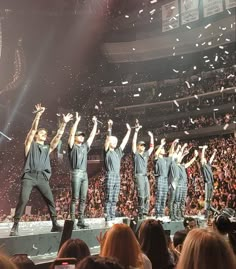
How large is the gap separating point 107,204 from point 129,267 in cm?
508

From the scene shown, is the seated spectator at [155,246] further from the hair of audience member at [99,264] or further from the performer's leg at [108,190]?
the performer's leg at [108,190]

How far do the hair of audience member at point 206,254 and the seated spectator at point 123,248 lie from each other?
2.08 feet

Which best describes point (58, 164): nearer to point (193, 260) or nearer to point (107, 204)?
point (107, 204)

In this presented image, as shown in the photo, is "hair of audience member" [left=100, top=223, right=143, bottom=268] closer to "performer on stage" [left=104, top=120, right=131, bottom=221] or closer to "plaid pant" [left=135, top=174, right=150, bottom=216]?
"performer on stage" [left=104, top=120, right=131, bottom=221]

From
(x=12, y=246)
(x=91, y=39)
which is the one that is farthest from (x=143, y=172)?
(x=91, y=39)

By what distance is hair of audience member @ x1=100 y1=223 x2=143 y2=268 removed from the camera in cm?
242

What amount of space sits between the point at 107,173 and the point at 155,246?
4736 mm

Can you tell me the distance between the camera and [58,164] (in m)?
18.3

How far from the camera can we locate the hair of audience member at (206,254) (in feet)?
5.86

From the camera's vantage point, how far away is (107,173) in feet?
24.7

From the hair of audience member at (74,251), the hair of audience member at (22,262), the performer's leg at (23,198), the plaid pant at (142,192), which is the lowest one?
the hair of audience member at (22,262)

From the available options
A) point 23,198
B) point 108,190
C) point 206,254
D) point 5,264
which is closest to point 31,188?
point 23,198

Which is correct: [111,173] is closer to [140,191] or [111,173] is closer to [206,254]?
[140,191]

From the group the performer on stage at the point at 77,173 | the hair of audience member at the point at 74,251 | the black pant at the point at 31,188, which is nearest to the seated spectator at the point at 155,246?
the hair of audience member at the point at 74,251
